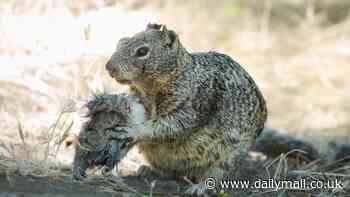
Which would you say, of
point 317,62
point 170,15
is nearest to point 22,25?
point 170,15

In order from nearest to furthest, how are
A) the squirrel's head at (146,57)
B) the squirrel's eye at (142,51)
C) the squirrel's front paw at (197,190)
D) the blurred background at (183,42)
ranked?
the squirrel's head at (146,57), the squirrel's eye at (142,51), the squirrel's front paw at (197,190), the blurred background at (183,42)

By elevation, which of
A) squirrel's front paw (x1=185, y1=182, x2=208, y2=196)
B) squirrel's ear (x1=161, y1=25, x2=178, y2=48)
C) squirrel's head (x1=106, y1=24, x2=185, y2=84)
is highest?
squirrel's ear (x1=161, y1=25, x2=178, y2=48)

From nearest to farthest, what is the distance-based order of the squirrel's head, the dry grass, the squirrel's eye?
the squirrel's head → the squirrel's eye → the dry grass

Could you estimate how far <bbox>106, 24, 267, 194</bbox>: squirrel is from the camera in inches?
266

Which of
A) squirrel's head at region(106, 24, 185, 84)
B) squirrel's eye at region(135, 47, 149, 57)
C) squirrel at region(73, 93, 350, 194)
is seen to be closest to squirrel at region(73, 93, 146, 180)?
squirrel at region(73, 93, 350, 194)

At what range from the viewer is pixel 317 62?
44.2 feet

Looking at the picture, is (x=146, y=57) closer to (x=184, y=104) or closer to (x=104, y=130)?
(x=184, y=104)

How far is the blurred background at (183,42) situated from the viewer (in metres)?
8.54

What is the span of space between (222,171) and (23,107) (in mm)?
2772

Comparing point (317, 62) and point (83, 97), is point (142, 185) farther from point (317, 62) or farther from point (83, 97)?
point (317, 62)

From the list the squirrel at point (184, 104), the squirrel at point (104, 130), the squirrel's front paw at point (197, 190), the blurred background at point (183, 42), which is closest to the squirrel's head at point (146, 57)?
the squirrel at point (184, 104)

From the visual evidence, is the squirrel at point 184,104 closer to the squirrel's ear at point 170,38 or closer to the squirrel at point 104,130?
the squirrel's ear at point 170,38

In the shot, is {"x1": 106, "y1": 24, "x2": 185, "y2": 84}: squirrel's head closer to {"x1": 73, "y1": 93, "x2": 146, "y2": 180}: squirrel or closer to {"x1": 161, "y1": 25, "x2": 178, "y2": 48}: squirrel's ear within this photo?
{"x1": 161, "y1": 25, "x2": 178, "y2": 48}: squirrel's ear

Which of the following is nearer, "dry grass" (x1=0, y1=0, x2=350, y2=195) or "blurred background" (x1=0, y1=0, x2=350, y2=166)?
"dry grass" (x1=0, y1=0, x2=350, y2=195)
